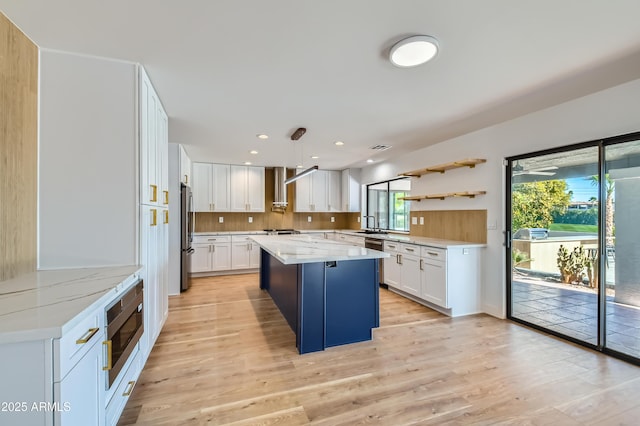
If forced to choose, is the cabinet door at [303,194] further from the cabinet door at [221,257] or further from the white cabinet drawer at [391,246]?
the white cabinet drawer at [391,246]

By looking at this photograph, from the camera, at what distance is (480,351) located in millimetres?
2637

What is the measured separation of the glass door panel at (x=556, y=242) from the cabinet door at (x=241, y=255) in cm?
471

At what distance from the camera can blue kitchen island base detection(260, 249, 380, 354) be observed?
8.66 feet

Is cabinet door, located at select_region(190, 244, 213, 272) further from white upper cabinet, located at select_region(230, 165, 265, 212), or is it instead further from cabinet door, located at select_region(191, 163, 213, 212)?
white upper cabinet, located at select_region(230, 165, 265, 212)

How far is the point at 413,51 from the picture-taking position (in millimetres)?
Answer: 1931

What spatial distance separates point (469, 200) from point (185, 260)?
447 cm

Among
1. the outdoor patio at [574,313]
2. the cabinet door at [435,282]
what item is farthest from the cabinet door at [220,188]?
the outdoor patio at [574,313]

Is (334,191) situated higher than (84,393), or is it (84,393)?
(334,191)

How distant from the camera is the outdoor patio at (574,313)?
253 cm

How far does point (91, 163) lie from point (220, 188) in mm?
4187

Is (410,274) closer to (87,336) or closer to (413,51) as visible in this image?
(413,51)

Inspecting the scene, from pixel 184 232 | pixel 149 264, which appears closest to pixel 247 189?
pixel 184 232

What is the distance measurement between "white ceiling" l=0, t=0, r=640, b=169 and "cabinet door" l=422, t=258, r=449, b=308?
6.05 ft

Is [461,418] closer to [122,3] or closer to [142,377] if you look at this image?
[142,377]
